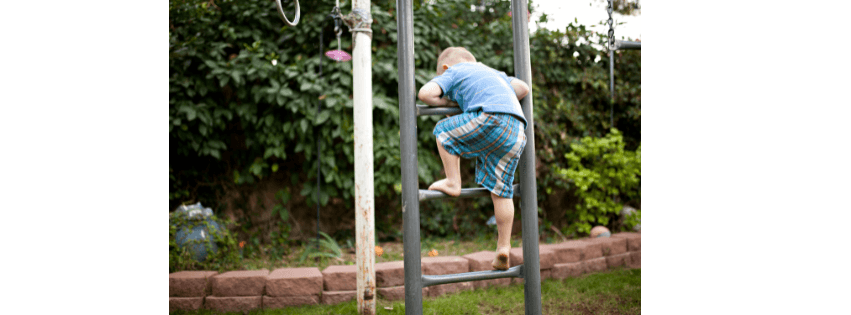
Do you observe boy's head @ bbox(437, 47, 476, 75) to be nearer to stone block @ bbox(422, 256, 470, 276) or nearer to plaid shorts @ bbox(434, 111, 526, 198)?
plaid shorts @ bbox(434, 111, 526, 198)

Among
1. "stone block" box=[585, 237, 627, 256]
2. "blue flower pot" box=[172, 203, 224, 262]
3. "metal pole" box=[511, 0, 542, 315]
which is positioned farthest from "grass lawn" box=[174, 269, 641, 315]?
"metal pole" box=[511, 0, 542, 315]

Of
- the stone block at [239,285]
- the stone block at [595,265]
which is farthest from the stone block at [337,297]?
the stone block at [595,265]

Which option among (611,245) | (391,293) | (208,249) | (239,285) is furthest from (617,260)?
(208,249)

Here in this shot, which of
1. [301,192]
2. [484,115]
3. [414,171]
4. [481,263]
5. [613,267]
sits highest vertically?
[484,115]

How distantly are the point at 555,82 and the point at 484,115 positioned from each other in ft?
9.91

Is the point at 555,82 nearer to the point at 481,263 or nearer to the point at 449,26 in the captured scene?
the point at 449,26

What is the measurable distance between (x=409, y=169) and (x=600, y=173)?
2.90 meters

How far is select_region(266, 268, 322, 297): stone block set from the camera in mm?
2736

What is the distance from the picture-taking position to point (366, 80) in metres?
2.62

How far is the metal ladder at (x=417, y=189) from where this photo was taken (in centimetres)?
172

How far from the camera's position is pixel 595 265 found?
140 inches

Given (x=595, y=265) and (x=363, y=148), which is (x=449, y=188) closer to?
(x=363, y=148)

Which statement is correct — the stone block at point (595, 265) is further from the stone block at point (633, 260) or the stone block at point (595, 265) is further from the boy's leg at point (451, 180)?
the boy's leg at point (451, 180)
